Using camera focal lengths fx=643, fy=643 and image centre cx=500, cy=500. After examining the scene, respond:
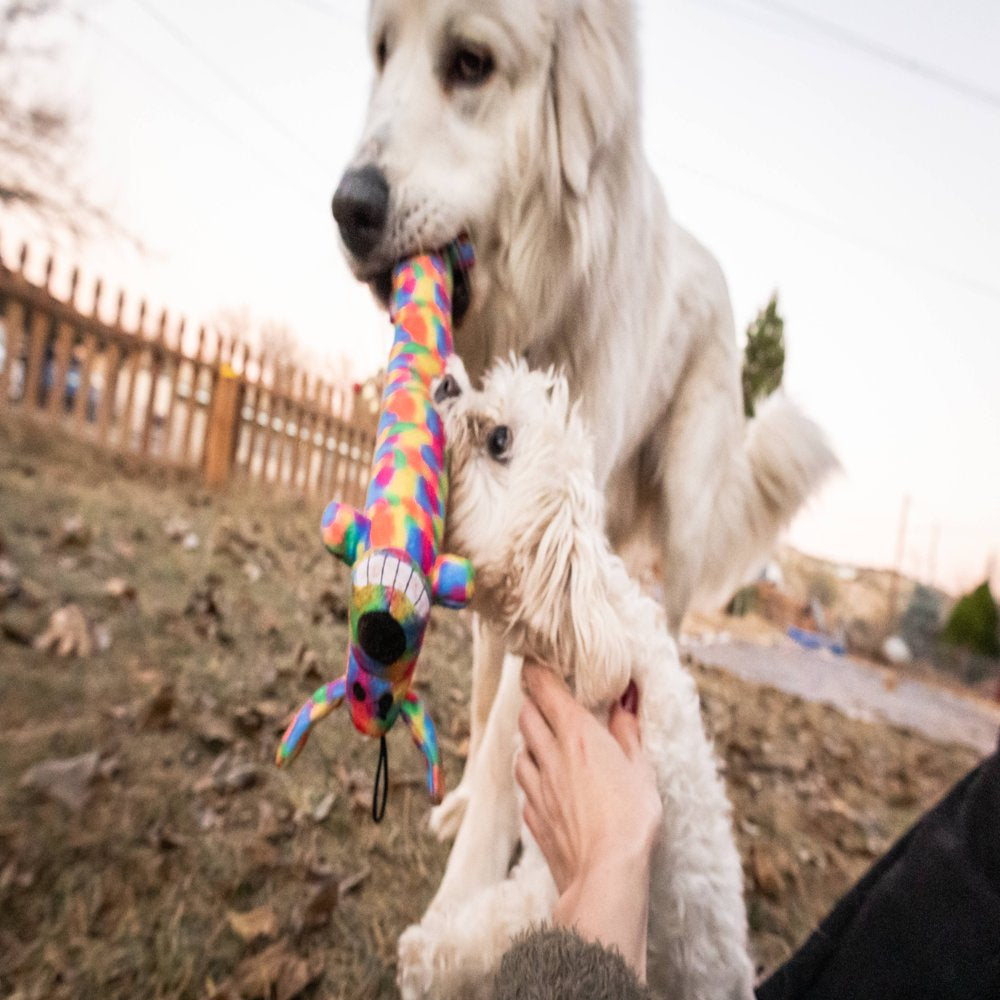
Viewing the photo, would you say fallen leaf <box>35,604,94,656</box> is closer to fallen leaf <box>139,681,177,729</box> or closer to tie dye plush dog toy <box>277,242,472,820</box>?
fallen leaf <box>139,681,177,729</box>

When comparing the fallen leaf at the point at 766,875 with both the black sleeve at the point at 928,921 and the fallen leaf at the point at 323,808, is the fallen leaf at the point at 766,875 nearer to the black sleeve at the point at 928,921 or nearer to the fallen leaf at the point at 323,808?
the black sleeve at the point at 928,921

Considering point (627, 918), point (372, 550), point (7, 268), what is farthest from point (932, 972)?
point (7, 268)

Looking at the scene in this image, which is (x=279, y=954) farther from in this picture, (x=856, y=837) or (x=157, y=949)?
(x=856, y=837)

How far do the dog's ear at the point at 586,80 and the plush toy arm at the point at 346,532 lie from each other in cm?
101

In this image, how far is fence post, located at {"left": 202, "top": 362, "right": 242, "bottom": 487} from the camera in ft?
17.2

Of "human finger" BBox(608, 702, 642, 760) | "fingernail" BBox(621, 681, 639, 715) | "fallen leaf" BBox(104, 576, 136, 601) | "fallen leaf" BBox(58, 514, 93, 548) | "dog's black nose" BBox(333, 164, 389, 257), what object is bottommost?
"fallen leaf" BBox(104, 576, 136, 601)

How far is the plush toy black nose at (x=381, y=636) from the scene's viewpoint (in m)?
0.80

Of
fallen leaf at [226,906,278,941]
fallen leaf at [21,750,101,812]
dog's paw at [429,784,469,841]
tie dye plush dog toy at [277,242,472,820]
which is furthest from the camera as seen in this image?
dog's paw at [429,784,469,841]

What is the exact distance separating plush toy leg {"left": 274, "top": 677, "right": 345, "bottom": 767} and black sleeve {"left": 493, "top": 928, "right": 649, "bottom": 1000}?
0.39 metres

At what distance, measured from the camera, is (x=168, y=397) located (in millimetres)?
5426

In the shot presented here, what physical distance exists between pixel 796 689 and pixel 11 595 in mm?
4843

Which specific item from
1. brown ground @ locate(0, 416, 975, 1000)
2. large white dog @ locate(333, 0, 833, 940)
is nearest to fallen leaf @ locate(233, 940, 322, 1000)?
brown ground @ locate(0, 416, 975, 1000)

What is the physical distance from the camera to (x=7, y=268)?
4.36m

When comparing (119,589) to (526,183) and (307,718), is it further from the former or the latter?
(526,183)
